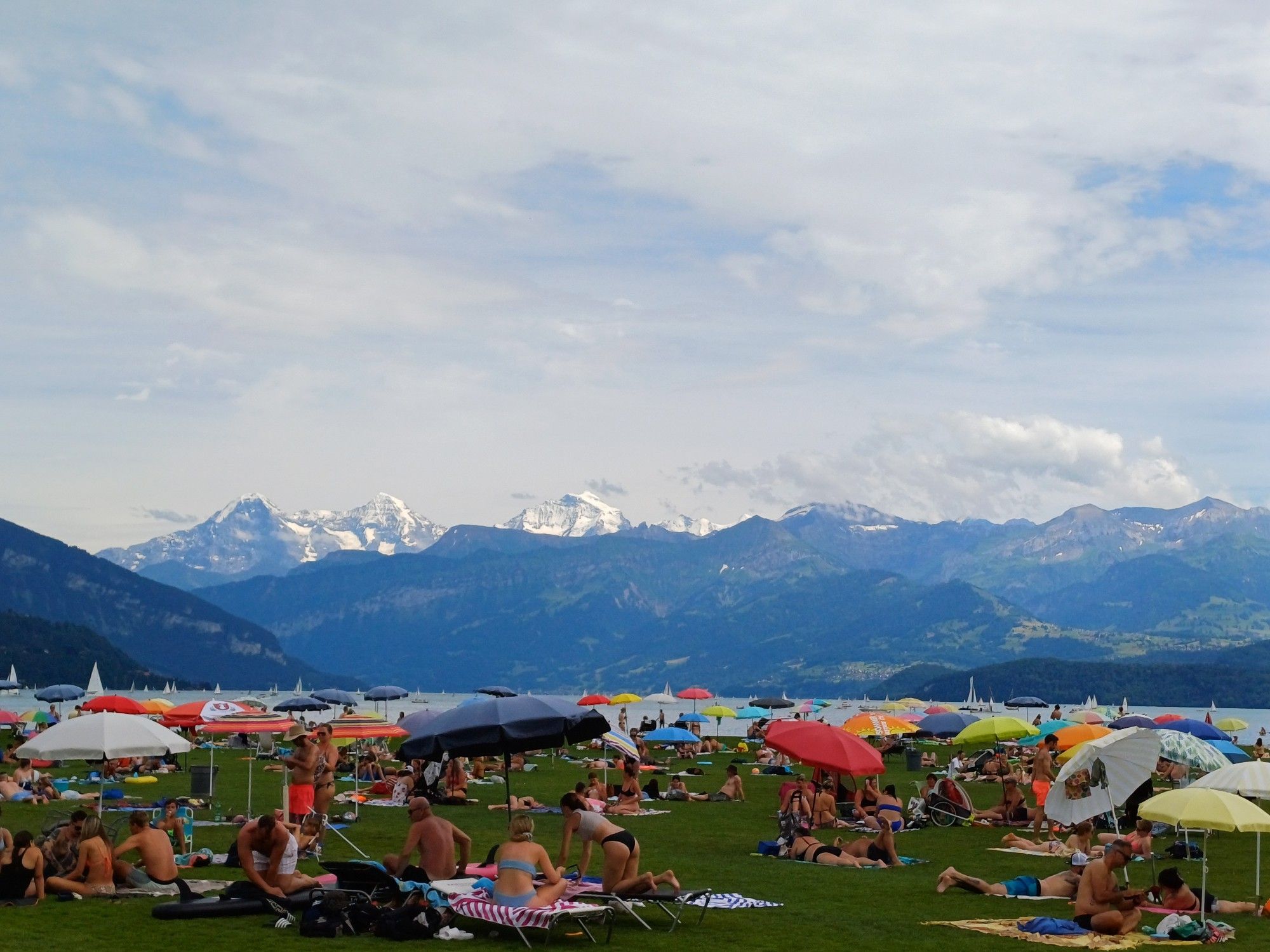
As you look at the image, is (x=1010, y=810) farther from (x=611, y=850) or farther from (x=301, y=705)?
(x=301, y=705)

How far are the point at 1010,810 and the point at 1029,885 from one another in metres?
9.29

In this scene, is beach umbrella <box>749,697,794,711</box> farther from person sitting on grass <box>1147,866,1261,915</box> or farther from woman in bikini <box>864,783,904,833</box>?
person sitting on grass <box>1147,866,1261,915</box>

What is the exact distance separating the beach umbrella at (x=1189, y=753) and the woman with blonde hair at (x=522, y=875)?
35.3ft

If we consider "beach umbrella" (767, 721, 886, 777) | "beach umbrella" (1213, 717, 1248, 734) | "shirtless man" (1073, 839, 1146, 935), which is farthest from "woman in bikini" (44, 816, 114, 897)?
"beach umbrella" (1213, 717, 1248, 734)

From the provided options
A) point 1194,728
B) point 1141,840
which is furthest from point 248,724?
point 1194,728

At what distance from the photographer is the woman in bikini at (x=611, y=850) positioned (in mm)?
14922

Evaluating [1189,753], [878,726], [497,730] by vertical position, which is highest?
[497,730]

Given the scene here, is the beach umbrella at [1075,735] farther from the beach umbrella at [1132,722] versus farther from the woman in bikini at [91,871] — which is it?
the woman in bikini at [91,871]

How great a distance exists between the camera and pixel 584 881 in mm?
15367

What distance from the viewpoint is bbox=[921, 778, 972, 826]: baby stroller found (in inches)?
1060

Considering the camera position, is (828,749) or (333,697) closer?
(828,749)

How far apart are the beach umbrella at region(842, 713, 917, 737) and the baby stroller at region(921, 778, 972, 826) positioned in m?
2.26

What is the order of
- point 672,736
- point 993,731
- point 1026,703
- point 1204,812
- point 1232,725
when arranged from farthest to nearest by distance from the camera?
point 1026,703, point 1232,725, point 672,736, point 993,731, point 1204,812

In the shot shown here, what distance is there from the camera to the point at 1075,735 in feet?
95.9
